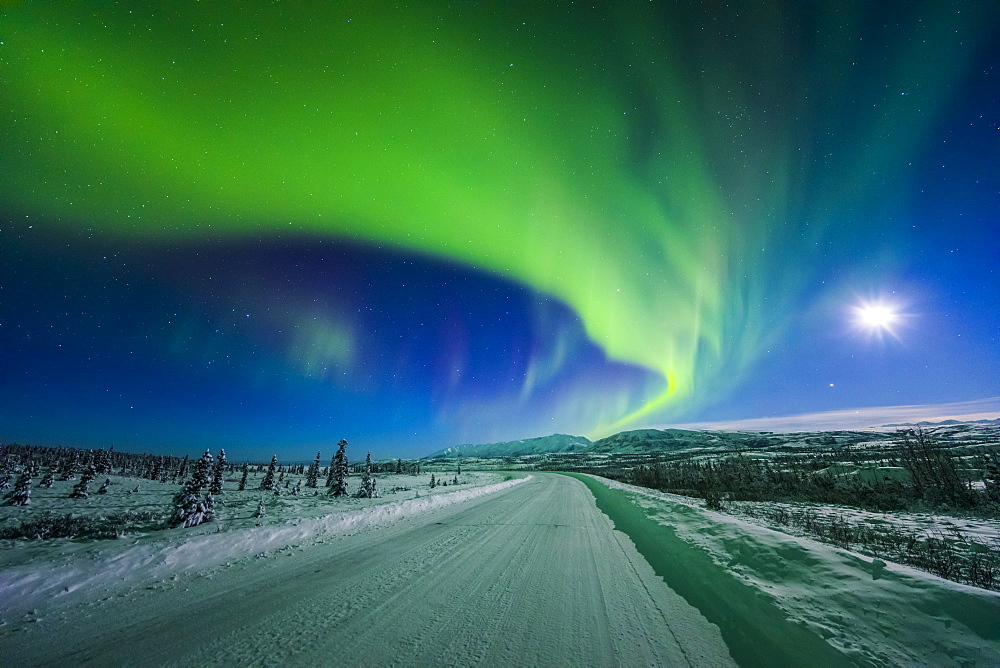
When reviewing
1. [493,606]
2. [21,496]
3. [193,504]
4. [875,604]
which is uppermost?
[875,604]

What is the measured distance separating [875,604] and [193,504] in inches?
853

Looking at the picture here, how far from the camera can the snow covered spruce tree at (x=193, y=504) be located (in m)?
14.7

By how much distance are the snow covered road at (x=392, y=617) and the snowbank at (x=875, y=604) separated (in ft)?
4.26

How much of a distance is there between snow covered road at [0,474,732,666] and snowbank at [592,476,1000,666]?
130 centimetres

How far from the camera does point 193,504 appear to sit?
15250mm

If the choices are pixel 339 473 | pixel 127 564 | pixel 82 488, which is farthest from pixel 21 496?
pixel 127 564

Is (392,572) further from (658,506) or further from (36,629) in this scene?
(658,506)

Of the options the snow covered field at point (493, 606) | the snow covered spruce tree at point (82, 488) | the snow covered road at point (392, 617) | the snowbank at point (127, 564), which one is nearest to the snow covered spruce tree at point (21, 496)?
the snow covered spruce tree at point (82, 488)

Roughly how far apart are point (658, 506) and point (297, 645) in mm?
13580

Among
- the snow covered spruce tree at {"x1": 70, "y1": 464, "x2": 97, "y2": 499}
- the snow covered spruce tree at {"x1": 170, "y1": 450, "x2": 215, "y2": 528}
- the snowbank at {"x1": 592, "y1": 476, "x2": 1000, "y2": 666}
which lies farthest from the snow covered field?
the snow covered spruce tree at {"x1": 70, "y1": 464, "x2": 97, "y2": 499}

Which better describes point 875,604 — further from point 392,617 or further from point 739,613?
point 392,617

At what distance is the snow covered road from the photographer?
355 cm

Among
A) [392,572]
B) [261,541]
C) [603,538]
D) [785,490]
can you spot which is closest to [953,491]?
[785,490]

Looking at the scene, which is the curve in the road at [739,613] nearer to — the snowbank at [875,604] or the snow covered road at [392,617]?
the snowbank at [875,604]
